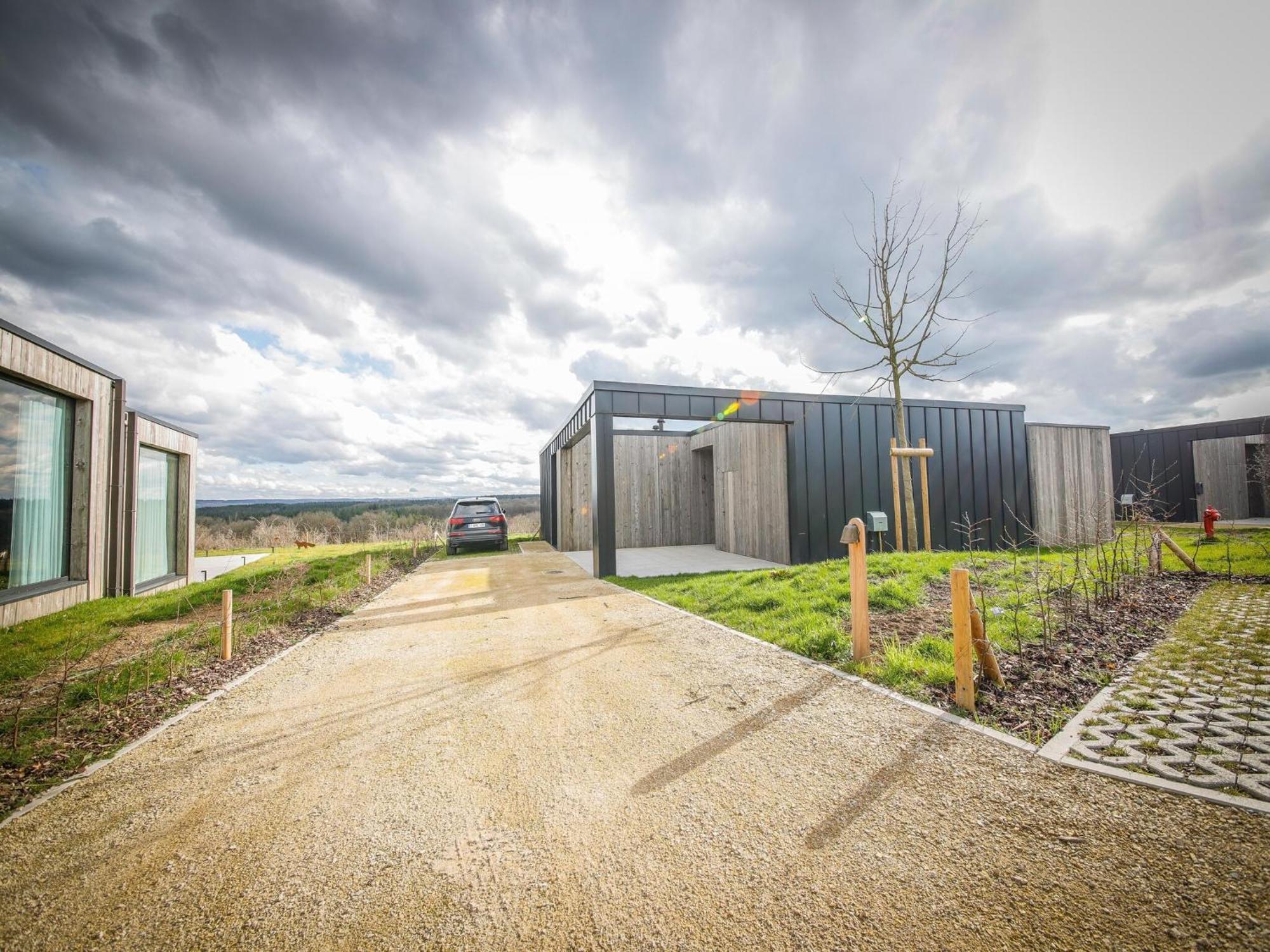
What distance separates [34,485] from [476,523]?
8.32 m

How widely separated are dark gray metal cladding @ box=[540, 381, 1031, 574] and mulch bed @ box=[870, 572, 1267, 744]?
12.4 feet

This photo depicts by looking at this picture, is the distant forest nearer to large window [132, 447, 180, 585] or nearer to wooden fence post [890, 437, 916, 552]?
large window [132, 447, 180, 585]

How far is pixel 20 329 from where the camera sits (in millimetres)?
5719

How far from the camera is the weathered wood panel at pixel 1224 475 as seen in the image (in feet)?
52.5

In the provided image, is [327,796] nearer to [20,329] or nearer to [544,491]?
[20,329]

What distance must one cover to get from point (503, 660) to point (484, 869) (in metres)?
2.54

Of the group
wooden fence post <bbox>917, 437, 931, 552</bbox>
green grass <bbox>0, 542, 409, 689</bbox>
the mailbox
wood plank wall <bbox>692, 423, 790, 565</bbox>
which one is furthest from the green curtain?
wooden fence post <bbox>917, 437, 931, 552</bbox>

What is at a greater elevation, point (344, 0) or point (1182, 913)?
point (344, 0)

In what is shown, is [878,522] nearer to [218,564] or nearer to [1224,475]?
[218,564]

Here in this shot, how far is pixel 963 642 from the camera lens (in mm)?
3021

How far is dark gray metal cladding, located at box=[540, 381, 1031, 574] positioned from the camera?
9.07 meters

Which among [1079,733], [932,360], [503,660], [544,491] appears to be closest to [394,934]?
[503,660]

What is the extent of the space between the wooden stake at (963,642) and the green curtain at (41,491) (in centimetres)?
962

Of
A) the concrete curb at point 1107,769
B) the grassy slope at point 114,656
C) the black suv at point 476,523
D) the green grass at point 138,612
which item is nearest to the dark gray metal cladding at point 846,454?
the black suv at point 476,523
